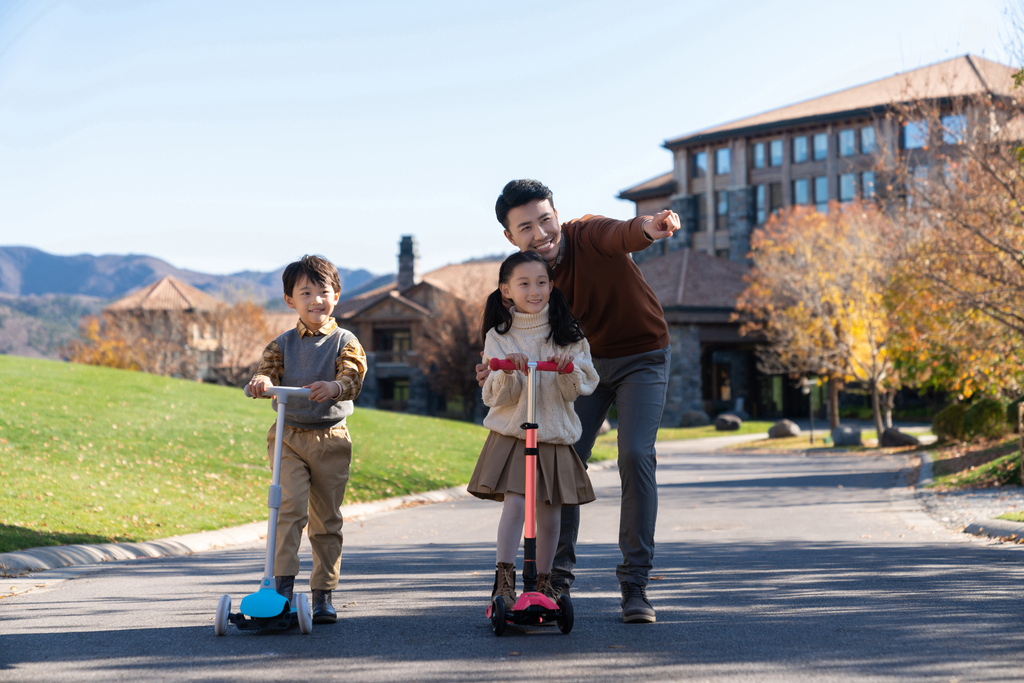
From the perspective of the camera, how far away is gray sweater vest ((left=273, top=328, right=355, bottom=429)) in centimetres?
470

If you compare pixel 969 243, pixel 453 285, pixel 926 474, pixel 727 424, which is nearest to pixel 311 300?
pixel 969 243

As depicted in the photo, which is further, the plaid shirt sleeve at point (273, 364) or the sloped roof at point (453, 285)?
the sloped roof at point (453, 285)

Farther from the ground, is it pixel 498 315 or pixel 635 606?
pixel 498 315

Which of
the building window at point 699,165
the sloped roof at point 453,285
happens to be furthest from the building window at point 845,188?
the sloped roof at point 453,285

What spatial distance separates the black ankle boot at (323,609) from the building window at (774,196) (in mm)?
51275

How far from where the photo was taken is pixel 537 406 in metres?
4.46

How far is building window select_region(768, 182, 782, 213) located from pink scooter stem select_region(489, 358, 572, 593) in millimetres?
51115

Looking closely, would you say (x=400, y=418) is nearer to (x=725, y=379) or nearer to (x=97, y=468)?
(x=97, y=468)

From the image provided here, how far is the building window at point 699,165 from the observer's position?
56612mm

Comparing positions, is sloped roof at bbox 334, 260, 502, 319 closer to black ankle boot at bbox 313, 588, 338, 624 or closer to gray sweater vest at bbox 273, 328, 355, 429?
gray sweater vest at bbox 273, 328, 355, 429

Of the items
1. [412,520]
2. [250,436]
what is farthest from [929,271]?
[250,436]

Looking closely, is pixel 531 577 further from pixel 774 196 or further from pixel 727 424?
pixel 774 196

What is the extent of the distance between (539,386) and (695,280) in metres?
41.7

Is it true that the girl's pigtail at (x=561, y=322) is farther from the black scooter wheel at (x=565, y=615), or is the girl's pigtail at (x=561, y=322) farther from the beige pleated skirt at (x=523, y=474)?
the black scooter wheel at (x=565, y=615)
